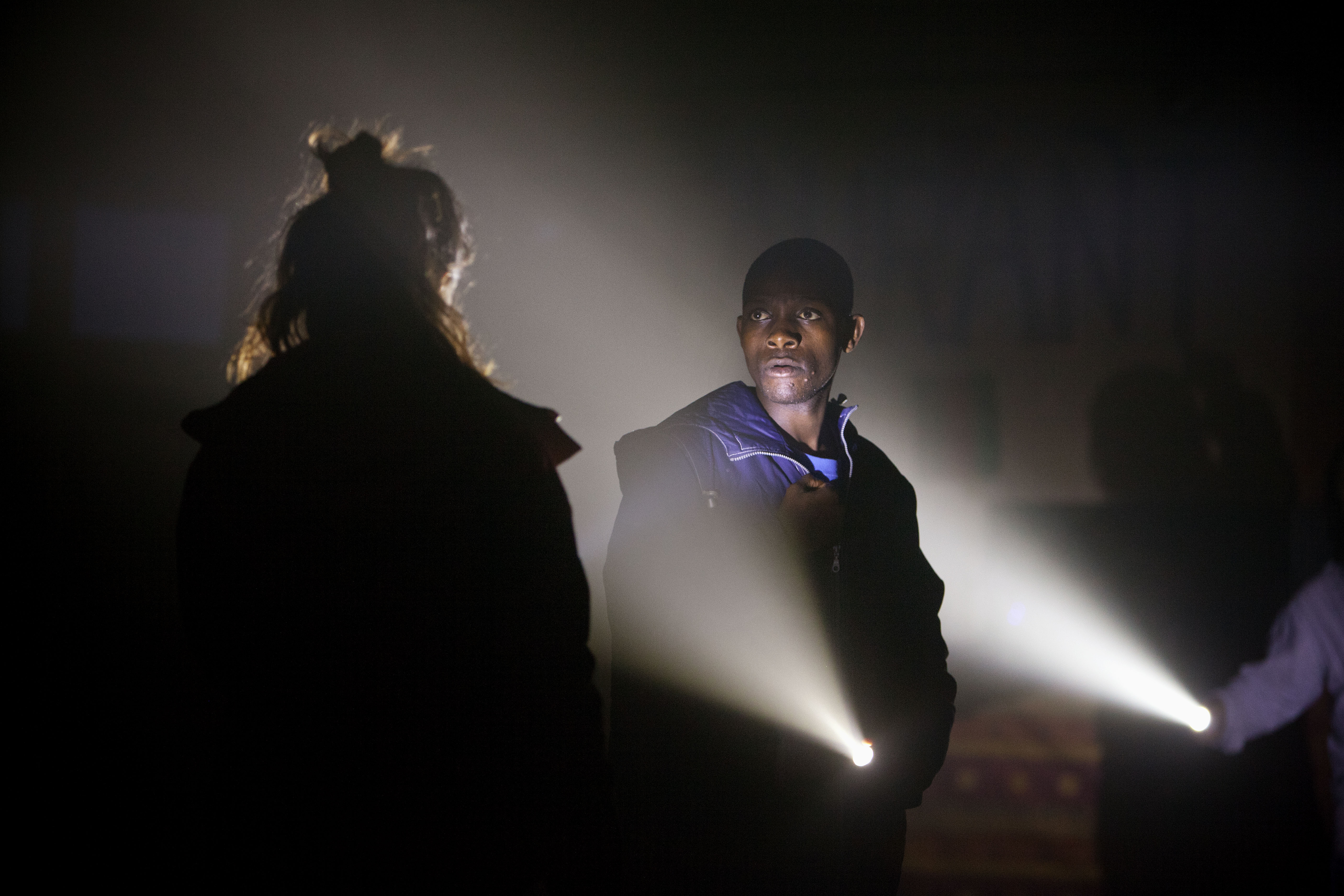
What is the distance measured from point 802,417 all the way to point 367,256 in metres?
1.22

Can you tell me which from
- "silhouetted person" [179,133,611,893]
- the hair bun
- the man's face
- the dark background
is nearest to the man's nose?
the man's face

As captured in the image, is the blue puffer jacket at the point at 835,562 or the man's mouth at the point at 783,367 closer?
the blue puffer jacket at the point at 835,562

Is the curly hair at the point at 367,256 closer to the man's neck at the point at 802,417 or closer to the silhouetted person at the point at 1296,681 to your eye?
the man's neck at the point at 802,417

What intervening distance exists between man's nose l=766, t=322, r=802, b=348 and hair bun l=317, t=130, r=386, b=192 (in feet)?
3.49

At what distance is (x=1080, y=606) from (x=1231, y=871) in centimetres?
146

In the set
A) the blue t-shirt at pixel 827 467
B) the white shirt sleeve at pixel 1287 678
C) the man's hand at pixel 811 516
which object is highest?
the blue t-shirt at pixel 827 467

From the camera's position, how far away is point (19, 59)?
346 centimetres

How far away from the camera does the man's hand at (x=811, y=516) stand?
76.8 inches

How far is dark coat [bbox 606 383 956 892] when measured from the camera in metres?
1.84

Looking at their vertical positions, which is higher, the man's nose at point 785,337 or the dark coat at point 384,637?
the man's nose at point 785,337

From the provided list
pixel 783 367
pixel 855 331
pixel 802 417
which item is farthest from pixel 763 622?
pixel 855 331

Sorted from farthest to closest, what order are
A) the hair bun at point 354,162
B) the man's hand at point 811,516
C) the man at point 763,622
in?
the man's hand at point 811,516 < the man at point 763,622 < the hair bun at point 354,162

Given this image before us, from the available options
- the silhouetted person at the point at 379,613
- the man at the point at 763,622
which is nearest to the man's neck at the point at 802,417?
the man at the point at 763,622

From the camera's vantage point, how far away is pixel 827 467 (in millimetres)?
2064
